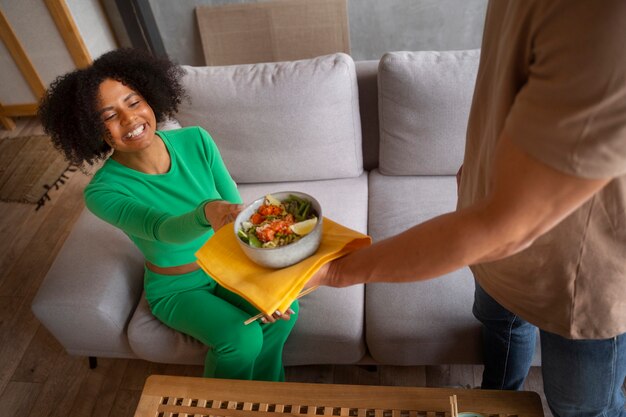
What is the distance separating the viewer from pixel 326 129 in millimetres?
1724

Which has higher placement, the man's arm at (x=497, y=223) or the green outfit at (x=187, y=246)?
the man's arm at (x=497, y=223)

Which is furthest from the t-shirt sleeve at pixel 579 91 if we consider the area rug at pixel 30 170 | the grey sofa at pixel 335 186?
the area rug at pixel 30 170

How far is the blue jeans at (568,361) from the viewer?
896mm

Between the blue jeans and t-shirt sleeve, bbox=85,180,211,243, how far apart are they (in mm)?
739

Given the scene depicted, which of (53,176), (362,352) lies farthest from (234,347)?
(53,176)

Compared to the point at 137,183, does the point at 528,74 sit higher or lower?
higher

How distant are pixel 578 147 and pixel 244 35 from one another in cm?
202

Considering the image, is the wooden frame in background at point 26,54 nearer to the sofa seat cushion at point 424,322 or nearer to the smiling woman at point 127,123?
the smiling woman at point 127,123

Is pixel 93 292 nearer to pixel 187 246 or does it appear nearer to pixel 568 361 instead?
pixel 187 246

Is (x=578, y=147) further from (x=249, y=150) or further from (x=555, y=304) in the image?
(x=249, y=150)

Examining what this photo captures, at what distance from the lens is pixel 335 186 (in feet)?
6.04

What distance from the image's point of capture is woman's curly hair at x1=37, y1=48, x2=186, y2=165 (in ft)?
4.19

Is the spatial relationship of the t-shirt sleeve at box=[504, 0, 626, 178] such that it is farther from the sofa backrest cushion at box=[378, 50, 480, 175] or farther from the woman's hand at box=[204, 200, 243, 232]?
the sofa backrest cushion at box=[378, 50, 480, 175]

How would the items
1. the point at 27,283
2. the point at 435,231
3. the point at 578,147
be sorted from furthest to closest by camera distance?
the point at 27,283
the point at 435,231
the point at 578,147
